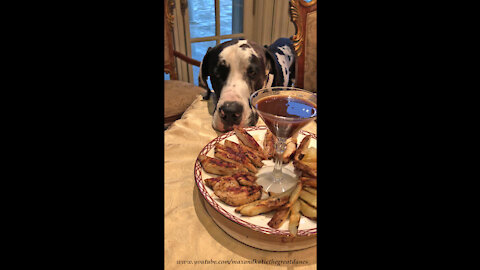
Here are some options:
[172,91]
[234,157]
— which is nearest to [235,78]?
[234,157]

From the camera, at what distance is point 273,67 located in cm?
161

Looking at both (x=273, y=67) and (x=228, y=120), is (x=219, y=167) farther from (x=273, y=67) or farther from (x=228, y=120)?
(x=273, y=67)

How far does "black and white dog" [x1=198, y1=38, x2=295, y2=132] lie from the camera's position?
4.25ft

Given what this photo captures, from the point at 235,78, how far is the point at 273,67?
333 millimetres

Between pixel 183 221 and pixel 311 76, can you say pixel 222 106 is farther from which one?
pixel 311 76

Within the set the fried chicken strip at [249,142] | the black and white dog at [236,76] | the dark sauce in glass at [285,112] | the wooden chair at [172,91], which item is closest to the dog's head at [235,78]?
the black and white dog at [236,76]

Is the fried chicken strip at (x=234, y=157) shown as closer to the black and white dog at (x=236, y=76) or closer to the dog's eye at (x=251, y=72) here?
the black and white dog at (x=236, y=76)

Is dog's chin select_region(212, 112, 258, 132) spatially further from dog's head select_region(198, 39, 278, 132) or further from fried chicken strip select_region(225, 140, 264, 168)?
fried chicken strip select_region(225, 140, 264, 168)

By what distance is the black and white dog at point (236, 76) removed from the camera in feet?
4.25

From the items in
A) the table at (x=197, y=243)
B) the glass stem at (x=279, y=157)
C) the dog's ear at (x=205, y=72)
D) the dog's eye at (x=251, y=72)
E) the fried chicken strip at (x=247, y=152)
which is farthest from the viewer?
the dog's ear at (x=205, y=72)

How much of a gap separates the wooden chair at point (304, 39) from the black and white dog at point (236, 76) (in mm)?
484

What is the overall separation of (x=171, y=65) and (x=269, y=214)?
192 centimetres

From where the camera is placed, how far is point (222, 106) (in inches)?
50.9

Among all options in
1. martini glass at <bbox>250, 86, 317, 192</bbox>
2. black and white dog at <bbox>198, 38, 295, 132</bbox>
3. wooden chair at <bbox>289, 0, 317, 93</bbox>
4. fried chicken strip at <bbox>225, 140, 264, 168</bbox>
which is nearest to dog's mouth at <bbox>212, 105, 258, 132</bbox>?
black and white dog at <bbox>198, 38, 295, 132</bbox>
